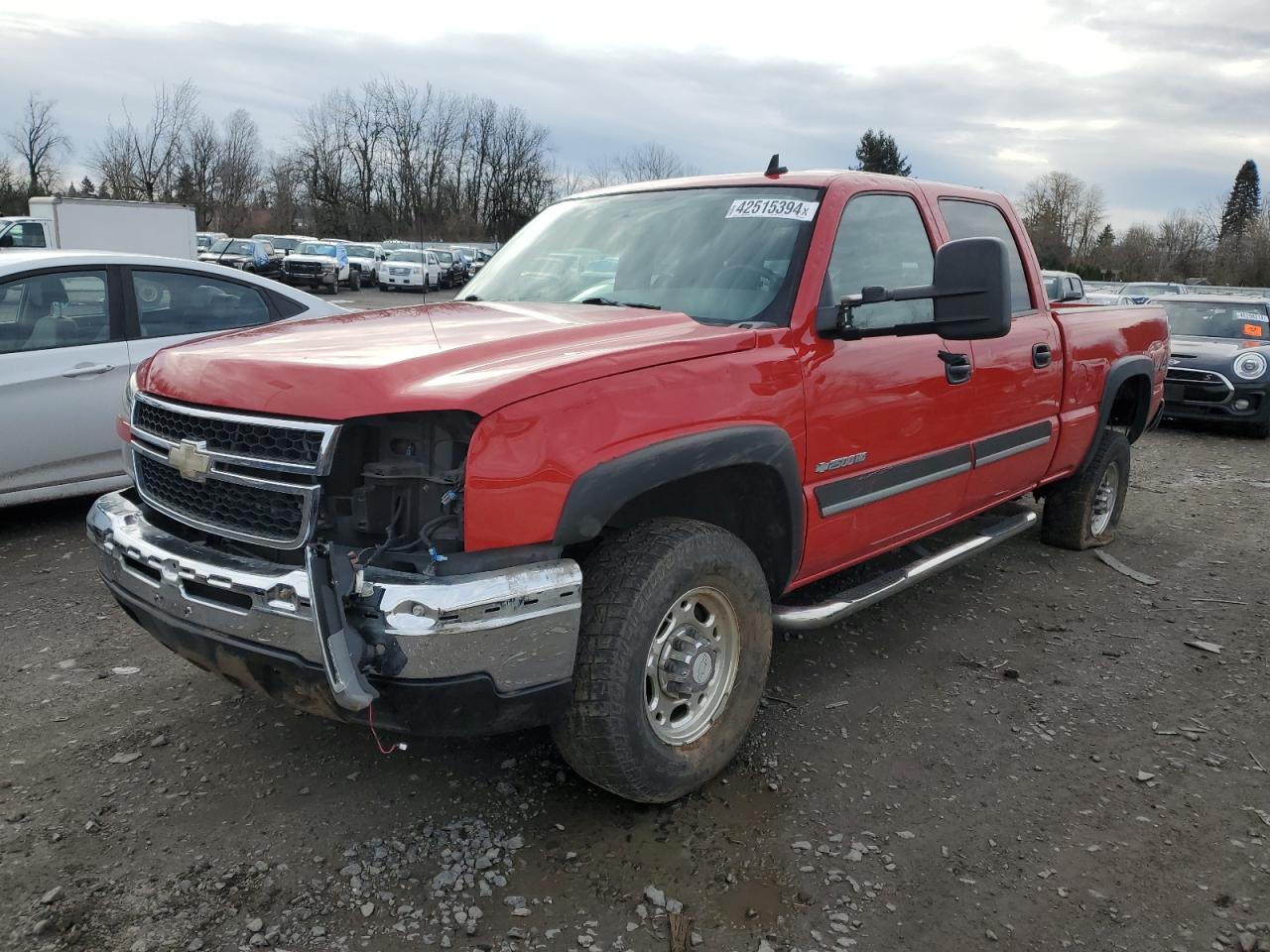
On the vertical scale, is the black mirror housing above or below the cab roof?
below

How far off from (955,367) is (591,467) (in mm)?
2012

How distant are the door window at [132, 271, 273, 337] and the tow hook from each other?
4148 mm

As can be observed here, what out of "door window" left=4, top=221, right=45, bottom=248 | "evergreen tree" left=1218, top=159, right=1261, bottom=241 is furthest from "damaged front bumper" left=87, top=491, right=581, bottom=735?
"evergreen tree" left=1218, top=159, right=1261, bottom=241

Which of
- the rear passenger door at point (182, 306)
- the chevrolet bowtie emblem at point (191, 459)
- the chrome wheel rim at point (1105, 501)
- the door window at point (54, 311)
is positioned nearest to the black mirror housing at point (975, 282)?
the chevrolet bowtie emblem at point (191, 459)

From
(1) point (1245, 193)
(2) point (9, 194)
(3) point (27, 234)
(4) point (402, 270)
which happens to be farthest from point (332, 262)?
(1) point (1245, 193)

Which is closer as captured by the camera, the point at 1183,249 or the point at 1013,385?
the point at 1013,385

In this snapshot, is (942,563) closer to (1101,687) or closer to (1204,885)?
(1101,687)

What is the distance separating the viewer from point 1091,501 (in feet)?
19.0

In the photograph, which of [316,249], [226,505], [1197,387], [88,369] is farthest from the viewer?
[316,249]

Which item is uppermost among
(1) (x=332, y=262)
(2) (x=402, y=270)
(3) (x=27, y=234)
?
(3) (x=27, y=234)

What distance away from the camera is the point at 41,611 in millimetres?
4465

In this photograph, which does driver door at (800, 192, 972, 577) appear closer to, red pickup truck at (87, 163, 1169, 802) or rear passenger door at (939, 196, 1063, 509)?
red pickup truck at (87, 163, 1169, 802)

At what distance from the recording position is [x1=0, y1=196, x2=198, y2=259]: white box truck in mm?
20516

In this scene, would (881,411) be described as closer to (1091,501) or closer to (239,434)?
(239,434)
